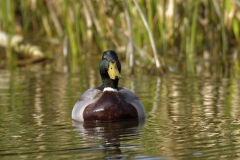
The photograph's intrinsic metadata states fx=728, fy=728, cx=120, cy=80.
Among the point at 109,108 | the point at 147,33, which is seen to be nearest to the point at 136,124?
the point at 109,108

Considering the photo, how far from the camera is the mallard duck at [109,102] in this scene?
640cm

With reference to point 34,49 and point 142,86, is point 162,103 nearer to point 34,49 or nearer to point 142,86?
point 142,86

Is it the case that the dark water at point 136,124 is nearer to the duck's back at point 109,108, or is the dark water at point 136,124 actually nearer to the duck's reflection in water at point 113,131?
the duck's reflection in water at point 113,131

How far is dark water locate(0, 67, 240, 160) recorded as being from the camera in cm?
490

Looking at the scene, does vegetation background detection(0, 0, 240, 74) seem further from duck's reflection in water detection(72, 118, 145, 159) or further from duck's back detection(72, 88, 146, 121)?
duck's reflection in water detection(72, 118, 145, 159)

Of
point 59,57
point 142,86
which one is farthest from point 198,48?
point 142,86

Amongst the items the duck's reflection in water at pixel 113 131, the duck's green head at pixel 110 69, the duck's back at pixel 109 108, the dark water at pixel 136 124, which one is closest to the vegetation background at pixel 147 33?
the dark water at pixel 136 124

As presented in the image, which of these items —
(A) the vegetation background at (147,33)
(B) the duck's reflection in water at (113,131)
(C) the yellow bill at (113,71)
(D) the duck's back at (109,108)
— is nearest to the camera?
(B) the duck's reflection in water at (113,131)

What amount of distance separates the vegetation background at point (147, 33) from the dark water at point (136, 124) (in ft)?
3.14

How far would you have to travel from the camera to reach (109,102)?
253 inches

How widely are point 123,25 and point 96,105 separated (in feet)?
16.3

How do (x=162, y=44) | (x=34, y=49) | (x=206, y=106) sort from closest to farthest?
(x=206, y=106) < (x=162, y=44) < (x=34, y=49)

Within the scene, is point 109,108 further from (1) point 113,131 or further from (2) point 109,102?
(1) point 113,131

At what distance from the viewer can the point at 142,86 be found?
9.06m
